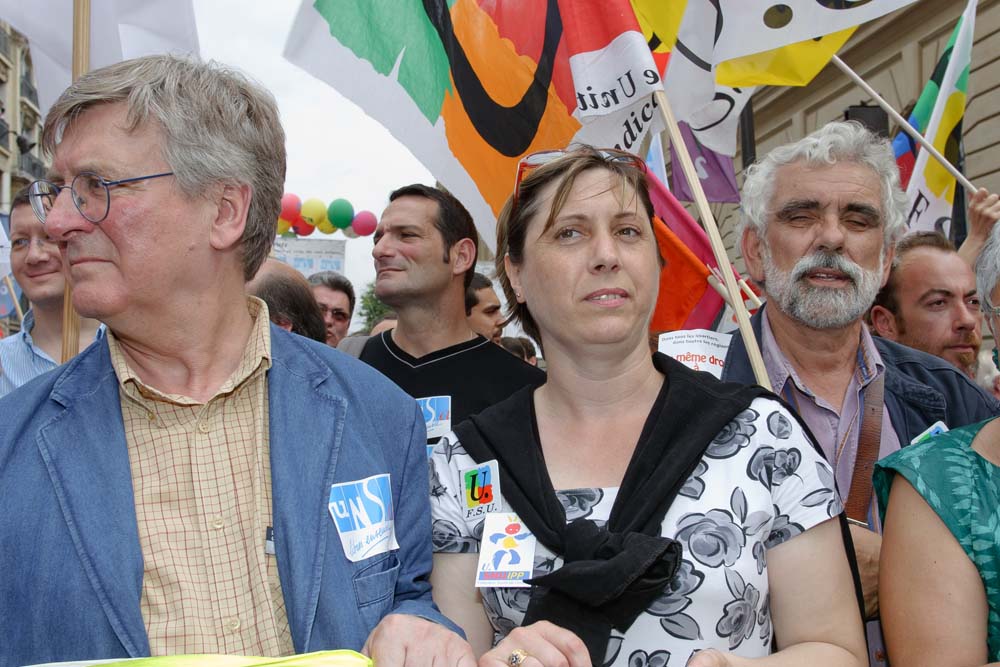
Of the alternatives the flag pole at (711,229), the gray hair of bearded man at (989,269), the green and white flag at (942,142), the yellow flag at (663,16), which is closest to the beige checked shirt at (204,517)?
the flag pole at (711,229)

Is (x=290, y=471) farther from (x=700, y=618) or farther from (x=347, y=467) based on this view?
(x=700, y=618)

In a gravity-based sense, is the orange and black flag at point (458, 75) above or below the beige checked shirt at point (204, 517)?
above

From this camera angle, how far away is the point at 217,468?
6.19 feet

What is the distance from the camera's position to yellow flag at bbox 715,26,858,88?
3.71 meters

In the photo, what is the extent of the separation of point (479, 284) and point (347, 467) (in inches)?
195

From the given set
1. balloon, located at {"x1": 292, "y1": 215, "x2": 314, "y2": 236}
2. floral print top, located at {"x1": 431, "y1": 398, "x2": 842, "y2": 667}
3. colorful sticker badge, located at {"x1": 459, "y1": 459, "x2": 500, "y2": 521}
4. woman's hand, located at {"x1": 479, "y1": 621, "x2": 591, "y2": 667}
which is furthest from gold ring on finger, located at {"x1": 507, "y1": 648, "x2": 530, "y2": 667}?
balloon, located at {"x1": 292, "y1": 215, "x2": 314, "y2": 236}

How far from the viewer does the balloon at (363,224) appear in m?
15.6

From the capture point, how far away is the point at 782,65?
3.79 metres

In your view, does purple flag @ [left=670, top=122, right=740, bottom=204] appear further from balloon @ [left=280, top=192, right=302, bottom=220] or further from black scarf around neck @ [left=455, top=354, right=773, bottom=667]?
balloon @ [left=280, top=192, right=302, bottom=220]

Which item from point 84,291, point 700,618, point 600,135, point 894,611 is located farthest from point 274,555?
point 600,135

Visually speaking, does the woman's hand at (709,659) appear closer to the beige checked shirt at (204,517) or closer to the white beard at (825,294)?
the beige checked shirt at (204,517)

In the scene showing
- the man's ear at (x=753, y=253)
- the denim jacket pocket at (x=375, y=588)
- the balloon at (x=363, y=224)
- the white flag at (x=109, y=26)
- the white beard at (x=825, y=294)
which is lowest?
the denim jacket pocket at (x=375, y=588)

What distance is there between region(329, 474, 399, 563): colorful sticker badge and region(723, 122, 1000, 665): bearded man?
1.45 m

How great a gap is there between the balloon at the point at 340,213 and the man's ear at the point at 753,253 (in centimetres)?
1256
